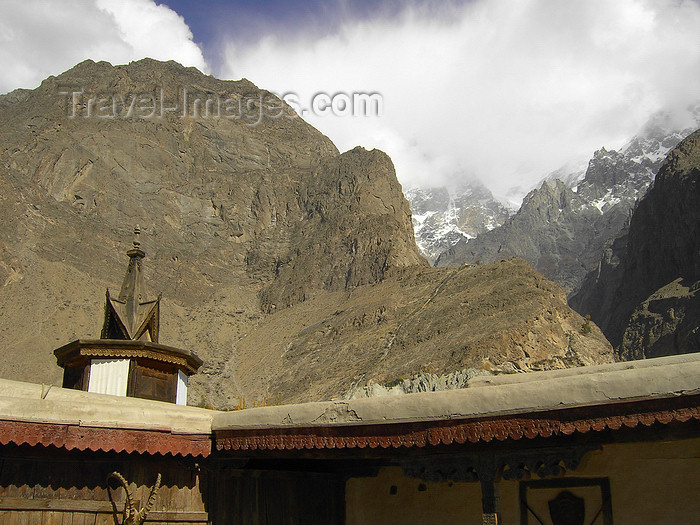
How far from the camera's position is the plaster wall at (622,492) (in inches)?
274

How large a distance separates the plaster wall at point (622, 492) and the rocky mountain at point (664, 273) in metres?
62.5

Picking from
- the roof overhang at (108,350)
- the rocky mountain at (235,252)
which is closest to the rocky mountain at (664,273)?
the rocky mountain at (235,252)

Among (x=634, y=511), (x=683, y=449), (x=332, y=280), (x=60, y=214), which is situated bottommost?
(x=634, y=511)

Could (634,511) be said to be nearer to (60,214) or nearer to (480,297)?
(480,297)

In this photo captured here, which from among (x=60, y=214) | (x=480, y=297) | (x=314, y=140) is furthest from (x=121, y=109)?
A: (x=480, y=297)

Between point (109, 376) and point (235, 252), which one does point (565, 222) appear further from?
point (109, 376)

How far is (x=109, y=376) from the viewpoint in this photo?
1480 cm

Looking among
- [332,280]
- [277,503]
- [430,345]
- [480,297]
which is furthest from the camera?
[332,280]

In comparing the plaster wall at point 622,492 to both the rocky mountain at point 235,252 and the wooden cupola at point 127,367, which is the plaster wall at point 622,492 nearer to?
the wooden cupola at point 127,367

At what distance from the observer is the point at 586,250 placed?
552 feet

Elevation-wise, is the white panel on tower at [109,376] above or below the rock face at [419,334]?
below

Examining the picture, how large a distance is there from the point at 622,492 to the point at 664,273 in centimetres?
8557

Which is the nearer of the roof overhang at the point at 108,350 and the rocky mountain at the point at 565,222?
the roof overhang at the point at 108,350

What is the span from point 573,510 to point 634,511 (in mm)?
583
